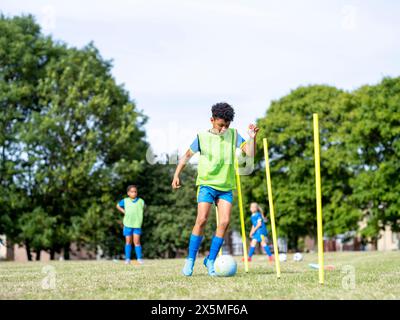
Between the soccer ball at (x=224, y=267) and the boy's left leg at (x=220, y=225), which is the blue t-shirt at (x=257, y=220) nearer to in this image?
the boy's left leg at (x=220, y=225)

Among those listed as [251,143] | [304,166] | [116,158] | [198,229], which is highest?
[116,158]

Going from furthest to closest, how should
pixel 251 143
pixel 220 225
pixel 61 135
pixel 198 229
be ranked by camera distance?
pixel 61 135, pixel 198 229, pixel 220 225, pixel 251 143

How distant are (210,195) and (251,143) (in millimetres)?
980

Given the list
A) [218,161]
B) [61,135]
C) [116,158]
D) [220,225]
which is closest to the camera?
[218,161]

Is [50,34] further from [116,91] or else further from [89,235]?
[89,235]

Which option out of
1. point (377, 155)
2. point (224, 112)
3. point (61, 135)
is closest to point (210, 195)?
point (224, 112)

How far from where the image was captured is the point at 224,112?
30.4 ft

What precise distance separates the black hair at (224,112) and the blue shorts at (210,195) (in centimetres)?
105

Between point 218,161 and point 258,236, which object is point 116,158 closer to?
point 258,236

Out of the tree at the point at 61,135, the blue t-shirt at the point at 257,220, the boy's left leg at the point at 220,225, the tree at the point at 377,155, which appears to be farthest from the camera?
the tree at the point at 377,155

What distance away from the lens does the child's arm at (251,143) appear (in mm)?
9039

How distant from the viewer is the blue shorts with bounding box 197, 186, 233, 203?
9430 millimetres

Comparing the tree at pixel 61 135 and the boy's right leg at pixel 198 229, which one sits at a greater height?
the tree at pixel 61 135

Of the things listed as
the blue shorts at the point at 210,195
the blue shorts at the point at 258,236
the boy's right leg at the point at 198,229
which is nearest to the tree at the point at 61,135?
the blue shorts at the point at 258,236
